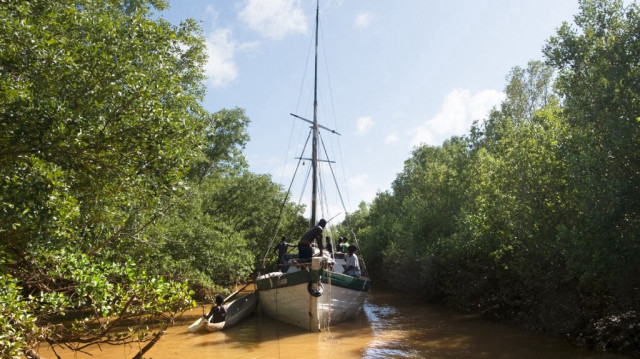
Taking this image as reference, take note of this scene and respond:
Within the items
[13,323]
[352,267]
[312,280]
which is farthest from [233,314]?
[13,323]

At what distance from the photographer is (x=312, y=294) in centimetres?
1423

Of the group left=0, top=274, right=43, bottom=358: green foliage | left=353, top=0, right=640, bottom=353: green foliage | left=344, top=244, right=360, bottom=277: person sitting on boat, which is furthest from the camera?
left=344, top=244, right=360, bottom=277: person sitting on boat

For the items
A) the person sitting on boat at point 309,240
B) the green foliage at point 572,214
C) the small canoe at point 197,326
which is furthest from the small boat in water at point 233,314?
the green foliage at point 572,214

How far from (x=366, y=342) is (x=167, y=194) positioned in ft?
29.9

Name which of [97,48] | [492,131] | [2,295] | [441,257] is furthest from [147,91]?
[492,131]

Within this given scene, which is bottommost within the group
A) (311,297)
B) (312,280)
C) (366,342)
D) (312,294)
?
(366,342)

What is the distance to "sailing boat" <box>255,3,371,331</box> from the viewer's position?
1441cm

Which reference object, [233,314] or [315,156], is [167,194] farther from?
[315,156]

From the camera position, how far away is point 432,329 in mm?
15625

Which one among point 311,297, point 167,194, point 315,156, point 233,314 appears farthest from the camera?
point 315,156

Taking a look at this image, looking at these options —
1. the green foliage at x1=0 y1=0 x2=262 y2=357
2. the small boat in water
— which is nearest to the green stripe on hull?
the small boat in water

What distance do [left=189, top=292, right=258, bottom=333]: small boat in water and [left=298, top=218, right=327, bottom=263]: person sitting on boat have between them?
10.8 ft

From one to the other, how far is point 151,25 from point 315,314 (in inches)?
419

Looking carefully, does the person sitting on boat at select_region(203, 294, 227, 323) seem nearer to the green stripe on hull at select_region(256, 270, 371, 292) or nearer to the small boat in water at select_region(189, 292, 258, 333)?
the small boat in water at select_region(189, 292, 258, 333)
